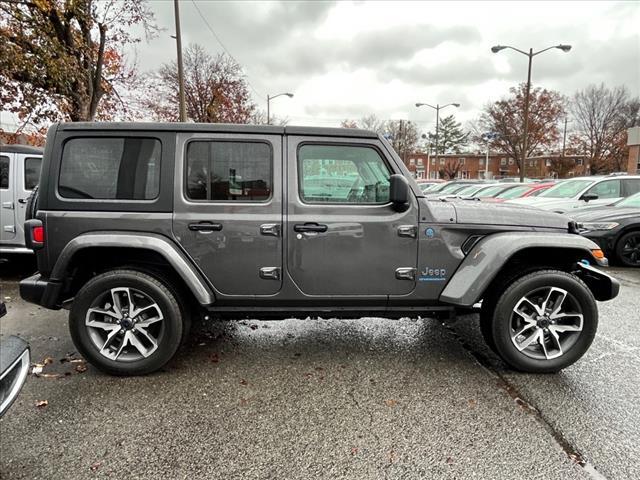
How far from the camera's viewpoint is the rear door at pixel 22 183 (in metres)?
6.04

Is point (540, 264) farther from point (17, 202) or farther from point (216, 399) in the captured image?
point (17, 202)

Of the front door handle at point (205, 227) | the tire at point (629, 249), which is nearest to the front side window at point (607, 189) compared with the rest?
the tire at point (629, 249)

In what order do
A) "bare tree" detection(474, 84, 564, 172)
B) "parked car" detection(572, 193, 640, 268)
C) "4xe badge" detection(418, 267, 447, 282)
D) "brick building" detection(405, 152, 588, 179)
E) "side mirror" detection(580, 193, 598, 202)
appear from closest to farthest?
"4xe badge" detection(418, 267, 447, 282)
"parked car" detection(572, 193, 640, 268)
"side mirror" detection(580, 193, 598, 202)
"bare tree" detection(474, 84, 564, 172)
"brick building" detection(405, 152, 588, 179)

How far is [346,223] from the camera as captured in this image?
3053 millimetres

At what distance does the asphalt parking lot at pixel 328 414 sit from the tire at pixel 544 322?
0.17m

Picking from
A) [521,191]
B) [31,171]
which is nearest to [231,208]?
[31,171]

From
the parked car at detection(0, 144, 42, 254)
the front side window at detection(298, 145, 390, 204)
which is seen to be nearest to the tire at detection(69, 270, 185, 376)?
the front side window at detection(298, 145, 390, 204)

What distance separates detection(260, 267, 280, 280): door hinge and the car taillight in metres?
1.69

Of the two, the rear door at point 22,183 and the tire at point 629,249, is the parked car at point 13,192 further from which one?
the tire at point 629,249

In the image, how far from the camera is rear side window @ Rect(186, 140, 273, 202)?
3064 mm

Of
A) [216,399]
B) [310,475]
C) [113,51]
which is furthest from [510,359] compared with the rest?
[113,51]

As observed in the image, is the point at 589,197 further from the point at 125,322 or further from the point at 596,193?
the point at 125,322

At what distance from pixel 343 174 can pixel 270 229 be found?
73 cm

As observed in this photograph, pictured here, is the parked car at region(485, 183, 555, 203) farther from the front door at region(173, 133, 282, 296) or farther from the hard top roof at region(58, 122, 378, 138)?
the front door at region(173, 133, 282, 296)
